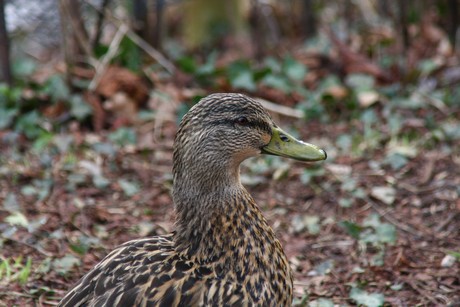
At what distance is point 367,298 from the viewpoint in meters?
4.19

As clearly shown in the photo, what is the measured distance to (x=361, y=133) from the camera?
22.7ft

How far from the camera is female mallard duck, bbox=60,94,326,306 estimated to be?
3396 mm

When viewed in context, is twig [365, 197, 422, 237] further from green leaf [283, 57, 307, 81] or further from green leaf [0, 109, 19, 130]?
green leaf [0, 109, 19, 130]

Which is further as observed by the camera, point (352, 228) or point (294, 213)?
point (294, 213)

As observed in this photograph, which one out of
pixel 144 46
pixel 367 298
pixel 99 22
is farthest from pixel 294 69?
pixel 367 298

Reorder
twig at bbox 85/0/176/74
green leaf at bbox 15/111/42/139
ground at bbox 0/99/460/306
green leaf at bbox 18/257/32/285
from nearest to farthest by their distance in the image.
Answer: green leaf at bbox 18/257/32/285
ground at bbox 0/99/460/306
green leaf at bbox 15/111/42/139
twig at bbox 85/0/176/74

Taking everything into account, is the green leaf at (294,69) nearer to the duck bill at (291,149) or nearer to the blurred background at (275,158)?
the blurred background at (275,158)

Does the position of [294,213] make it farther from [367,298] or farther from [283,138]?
[283,138]

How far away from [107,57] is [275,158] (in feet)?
7.59

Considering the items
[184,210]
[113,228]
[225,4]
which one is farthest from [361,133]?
[225,4]

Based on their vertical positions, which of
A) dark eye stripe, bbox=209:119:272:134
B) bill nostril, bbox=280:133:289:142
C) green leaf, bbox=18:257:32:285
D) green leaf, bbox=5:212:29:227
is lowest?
green leaf, bbox=18:257:32:285

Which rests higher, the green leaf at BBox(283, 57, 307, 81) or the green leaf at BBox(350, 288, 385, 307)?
the green leaf at BBox(283, 57, 307, 81)

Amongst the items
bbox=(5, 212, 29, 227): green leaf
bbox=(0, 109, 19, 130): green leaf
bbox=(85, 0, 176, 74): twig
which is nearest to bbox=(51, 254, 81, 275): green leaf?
bbox=(5, 212, 29, 227): green leaf

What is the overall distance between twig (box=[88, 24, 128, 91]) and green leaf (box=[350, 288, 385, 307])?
4.01m
